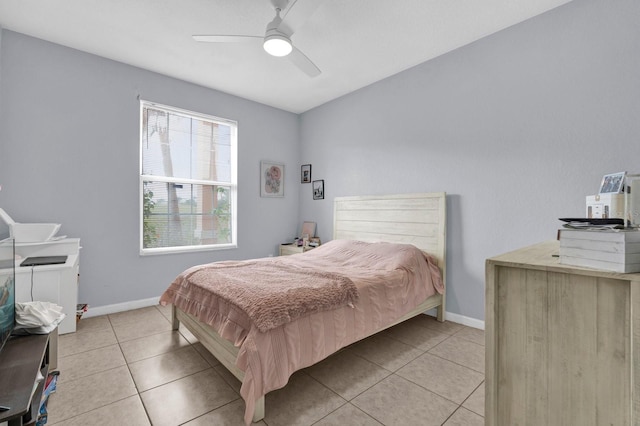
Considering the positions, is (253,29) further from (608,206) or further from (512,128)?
(608,206)

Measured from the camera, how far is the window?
3492 mm

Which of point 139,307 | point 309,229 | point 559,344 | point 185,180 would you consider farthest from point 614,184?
point 139,307

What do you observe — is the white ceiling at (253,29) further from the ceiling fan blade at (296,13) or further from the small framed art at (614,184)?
the small framed art at (614,184)

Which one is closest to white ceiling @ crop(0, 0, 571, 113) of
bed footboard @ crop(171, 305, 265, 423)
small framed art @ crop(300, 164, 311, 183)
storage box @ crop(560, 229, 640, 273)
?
small framed art @ crop(300, 164, 311, 183)

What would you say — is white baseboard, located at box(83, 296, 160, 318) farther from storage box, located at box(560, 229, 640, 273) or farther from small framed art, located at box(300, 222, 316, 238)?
storage box, located at box(560, 229, 640, 273)

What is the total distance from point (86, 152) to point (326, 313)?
306 cm

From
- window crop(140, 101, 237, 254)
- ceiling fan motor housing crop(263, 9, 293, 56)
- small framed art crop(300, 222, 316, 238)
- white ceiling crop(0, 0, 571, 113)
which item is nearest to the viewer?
ceiling fan motor housing crop(263, 9, 293, 56)

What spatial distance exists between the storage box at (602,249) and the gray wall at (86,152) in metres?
3.79

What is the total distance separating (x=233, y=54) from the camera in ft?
9.88

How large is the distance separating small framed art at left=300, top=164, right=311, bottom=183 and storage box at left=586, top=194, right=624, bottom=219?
362cm

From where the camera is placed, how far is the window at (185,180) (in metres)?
3.49

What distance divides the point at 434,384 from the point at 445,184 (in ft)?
6.33

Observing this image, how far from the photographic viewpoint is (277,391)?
185 cm

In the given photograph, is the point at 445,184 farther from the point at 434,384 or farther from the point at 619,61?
the point at 434,384
